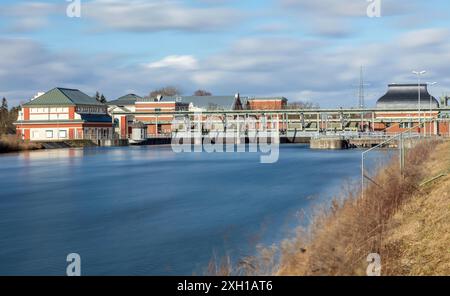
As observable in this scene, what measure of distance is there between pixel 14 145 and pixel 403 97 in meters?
71.6

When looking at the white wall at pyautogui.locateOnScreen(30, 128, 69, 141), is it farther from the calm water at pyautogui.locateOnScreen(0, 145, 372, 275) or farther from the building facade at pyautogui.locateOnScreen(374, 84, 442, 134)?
the calm water at pyautogui.locateOnScreen(0, 145, 372, 275)

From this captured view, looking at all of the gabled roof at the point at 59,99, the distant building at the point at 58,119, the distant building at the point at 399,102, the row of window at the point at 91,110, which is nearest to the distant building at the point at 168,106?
the row of window at the point at 91,110

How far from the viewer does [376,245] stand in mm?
12391

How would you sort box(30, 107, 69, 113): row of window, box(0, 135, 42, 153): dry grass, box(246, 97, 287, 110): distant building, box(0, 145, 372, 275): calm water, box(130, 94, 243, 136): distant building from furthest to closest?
box(246, 97, 287, 110): distant building < box(130, 94, 243, 136): distant building < box(30, 107, 69, 113): row of window < box(0, 135, 42, 153): dry grass < box(0, 145, 372, 275): calm water

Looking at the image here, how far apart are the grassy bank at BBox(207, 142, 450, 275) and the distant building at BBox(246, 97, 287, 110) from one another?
5239 inches

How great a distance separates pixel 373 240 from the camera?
41.5 feet

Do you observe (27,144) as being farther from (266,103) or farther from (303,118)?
(266,103)

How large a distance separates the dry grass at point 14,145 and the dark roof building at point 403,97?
64178 mm

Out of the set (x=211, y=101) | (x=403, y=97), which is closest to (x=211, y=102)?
(x=211, y=101)

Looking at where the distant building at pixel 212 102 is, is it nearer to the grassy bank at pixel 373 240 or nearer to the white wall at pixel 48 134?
the white wall at pixel 48 134

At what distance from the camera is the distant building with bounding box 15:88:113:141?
9631 centimetres

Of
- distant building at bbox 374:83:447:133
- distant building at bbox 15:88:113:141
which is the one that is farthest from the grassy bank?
distant building at bbox 374:83:447:133

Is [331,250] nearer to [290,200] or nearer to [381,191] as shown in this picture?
[381,191]
